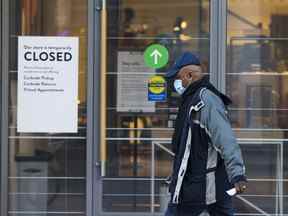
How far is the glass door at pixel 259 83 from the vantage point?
802cm

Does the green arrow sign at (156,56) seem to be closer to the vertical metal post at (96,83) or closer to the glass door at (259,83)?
the vertical metal post at (96,83)

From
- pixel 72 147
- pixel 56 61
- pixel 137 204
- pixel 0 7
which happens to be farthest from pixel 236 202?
pixel 0 7

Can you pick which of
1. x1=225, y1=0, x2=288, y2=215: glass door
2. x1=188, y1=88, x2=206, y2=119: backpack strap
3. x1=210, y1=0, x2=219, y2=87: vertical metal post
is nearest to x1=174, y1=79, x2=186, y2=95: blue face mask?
x1=188, y1=88, x2=206, y2=119: backpack strap

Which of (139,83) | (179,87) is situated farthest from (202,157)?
(139,83)

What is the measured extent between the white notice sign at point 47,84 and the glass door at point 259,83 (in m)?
1.74

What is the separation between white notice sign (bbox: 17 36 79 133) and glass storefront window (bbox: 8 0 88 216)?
0.07 meters

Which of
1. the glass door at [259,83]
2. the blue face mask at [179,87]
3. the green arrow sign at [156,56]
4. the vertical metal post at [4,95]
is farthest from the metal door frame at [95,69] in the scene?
the blue face mask at [179,87]

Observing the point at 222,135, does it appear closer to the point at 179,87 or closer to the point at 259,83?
the point at 179,87

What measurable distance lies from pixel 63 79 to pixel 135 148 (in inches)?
43.4

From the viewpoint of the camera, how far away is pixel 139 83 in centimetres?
806

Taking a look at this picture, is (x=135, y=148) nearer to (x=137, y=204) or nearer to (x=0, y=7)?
(x=137, y=204)

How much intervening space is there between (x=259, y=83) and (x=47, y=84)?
2.35 m

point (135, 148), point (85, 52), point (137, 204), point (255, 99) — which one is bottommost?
point (137, 204)

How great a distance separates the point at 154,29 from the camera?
26.3ft
